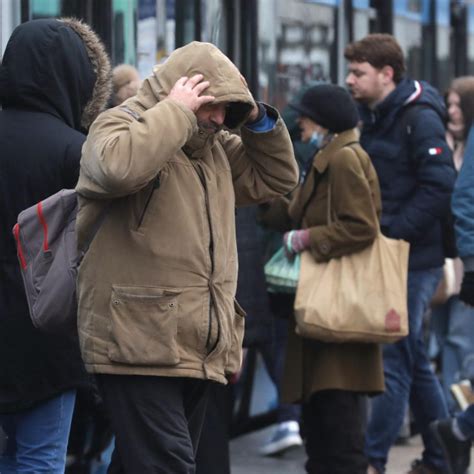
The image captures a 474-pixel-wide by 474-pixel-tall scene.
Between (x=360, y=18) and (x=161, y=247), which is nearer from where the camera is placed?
(x=161, y=247)

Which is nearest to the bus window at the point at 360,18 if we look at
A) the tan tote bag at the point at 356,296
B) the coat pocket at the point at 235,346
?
the tan tote bag at the point at 356,296

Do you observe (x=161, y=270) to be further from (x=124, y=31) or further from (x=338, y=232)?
(x=124, y=31)

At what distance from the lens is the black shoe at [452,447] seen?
6.10m

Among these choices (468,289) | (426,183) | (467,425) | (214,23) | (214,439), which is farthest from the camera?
(214,23)

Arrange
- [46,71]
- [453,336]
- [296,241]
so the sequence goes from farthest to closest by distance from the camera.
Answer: [453,336] → [296,241] → [46,71]

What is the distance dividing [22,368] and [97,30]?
2363mm

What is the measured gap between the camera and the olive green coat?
5.52 m

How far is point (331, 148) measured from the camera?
5621 mm

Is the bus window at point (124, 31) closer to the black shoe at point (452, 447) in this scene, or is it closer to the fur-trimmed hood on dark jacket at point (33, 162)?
the fur-trimmed hood on dark jacket at point (33, 162)

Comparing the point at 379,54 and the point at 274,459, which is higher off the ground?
the point at 379,54

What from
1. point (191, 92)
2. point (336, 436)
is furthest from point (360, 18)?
point (191, 92)

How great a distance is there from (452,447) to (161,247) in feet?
8.88

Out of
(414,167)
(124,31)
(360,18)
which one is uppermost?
(360,18)

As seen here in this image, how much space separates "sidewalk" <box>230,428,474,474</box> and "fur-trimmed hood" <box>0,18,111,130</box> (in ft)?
9.56
